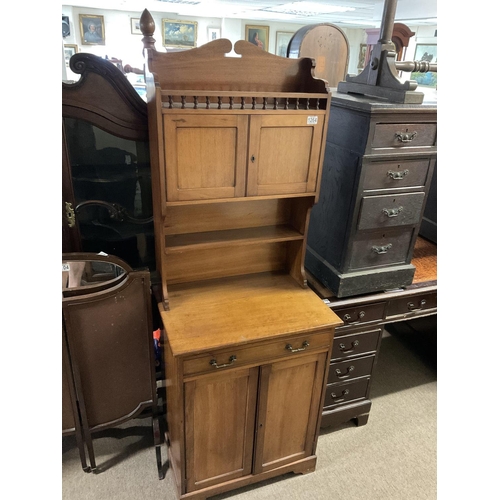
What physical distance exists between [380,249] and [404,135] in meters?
0.48

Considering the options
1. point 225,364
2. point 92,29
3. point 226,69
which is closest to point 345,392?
point 225,364

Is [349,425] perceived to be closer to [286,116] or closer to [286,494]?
[286,494]

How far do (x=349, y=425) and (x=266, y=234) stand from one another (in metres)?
1.16

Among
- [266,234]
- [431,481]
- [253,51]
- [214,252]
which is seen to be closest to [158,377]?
[214,252]

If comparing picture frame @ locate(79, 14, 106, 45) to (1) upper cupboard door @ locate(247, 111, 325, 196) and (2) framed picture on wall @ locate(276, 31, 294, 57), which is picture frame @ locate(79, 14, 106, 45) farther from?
(1) upper cupboard door @ locate(247, 111, 325, 196)

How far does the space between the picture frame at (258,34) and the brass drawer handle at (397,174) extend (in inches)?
364

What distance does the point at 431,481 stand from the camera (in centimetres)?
182

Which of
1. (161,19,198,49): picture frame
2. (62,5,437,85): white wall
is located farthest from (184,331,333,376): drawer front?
(161,19,198,49): picture frame

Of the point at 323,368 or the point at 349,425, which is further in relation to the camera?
the point at 349,425

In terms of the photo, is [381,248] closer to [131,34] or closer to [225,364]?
[225,364]

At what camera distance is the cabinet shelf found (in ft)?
4.99

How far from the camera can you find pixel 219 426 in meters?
1.53

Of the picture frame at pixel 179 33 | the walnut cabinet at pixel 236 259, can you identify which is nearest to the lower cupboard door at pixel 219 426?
the walnut cabinet at pixel 236 259

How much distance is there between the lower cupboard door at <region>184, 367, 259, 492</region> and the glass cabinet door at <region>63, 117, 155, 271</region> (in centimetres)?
69
